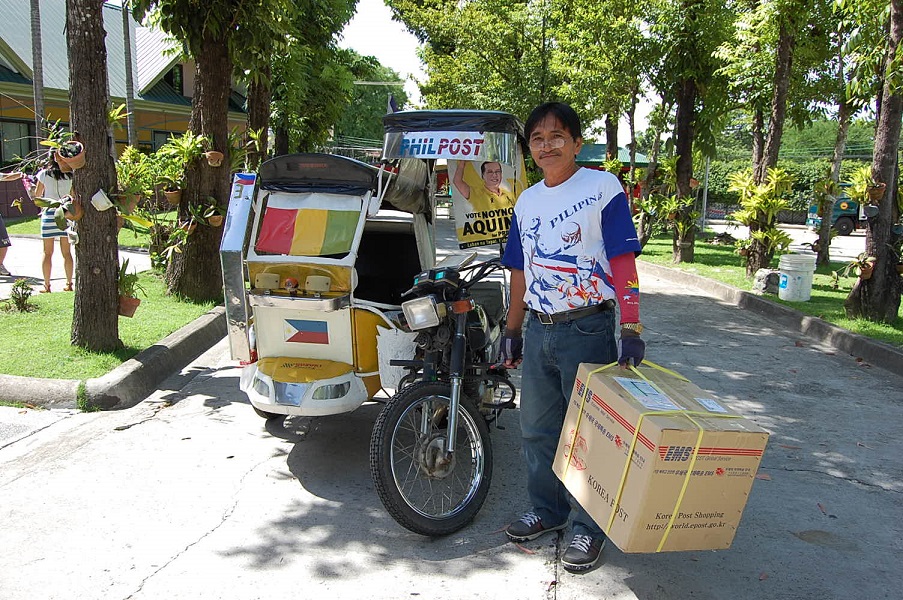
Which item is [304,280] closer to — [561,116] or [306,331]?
[306,331]

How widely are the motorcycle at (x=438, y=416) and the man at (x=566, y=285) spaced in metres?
0.32

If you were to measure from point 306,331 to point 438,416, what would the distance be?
122 cm

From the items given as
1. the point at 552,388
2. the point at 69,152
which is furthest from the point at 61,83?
the point at 552,388

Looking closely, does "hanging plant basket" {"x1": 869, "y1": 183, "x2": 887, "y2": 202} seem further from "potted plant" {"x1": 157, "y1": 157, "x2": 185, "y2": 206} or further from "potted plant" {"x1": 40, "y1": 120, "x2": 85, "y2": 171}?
"potted plant" {"x1": 40, "y1": 120, "x2": 85, "y2": 171}

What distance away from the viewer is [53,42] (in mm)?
26469

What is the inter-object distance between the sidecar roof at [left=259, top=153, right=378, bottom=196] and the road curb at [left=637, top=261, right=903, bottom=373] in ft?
19.6

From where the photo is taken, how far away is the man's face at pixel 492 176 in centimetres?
628

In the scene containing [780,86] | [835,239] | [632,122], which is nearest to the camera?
[780,86]

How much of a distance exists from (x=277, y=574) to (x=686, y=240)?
46.7 ft

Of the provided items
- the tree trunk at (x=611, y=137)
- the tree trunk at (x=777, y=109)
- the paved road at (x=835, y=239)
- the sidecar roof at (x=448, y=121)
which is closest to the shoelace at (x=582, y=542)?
the sidecar roof at (x=448, y=121)

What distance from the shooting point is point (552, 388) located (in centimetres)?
375

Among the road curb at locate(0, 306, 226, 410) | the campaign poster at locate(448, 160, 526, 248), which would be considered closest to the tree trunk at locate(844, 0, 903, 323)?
the campaign poster at locate(448, 160, 526, 248)

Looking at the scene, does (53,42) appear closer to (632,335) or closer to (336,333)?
(336,333)

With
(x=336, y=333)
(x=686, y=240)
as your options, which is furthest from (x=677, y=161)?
(x=336, y=333)
